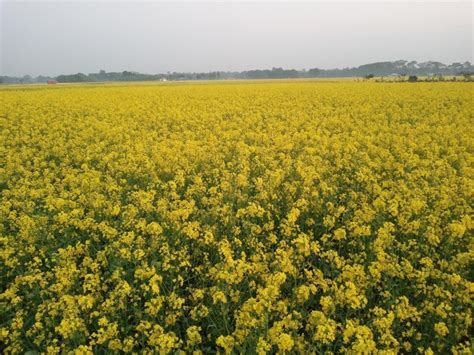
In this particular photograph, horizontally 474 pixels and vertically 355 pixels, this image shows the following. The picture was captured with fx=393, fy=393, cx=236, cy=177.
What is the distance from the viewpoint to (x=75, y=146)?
10453mm

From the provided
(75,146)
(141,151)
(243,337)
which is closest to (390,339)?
(243,337)

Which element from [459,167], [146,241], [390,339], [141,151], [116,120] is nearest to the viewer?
[390,339]

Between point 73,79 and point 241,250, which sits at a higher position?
point 73,79

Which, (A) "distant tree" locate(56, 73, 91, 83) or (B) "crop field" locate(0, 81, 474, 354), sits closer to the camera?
(B) "crop field" locate(0, 81, 474, 354)

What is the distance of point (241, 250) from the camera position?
491 centimetres

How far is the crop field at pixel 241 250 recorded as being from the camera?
132 inches

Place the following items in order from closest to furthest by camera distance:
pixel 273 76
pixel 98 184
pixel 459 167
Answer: pixel 98 184, pixel 459 167, pixel 273 76

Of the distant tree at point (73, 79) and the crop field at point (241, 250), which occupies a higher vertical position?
the distant tree at point (73, 79)

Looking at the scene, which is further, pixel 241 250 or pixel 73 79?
pixel 73 79

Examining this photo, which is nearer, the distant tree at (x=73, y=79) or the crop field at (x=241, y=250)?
the crop field at (x=241, y=250)

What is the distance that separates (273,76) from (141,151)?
111929 mm

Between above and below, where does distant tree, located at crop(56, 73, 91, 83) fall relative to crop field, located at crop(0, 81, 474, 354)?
above

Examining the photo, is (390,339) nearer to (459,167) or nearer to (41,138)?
(459,167)

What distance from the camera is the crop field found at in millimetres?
3359
